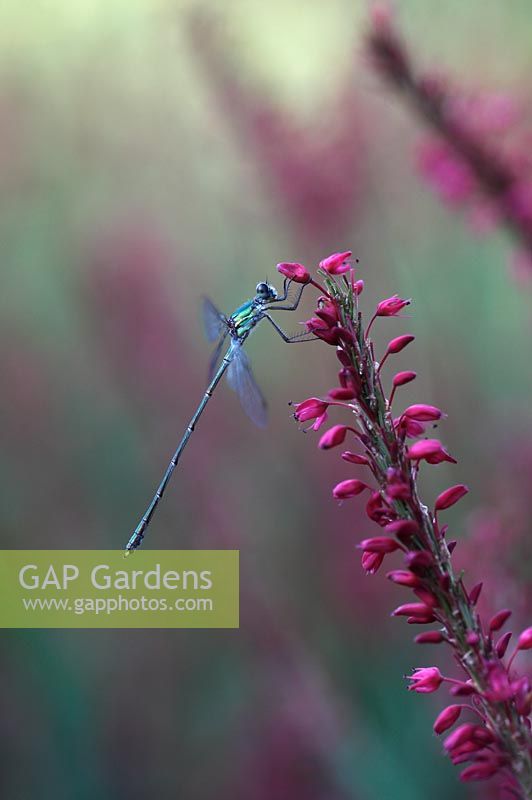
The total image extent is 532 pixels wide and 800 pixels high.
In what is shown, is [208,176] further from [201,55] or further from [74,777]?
[74,777]

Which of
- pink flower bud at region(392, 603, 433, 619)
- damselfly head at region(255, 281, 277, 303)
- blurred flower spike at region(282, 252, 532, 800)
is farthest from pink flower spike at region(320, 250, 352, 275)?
damselfly head at region(255, 281, 277, 303)

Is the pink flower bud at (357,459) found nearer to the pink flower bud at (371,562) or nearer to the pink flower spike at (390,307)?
the pink flower bud at (371,562)

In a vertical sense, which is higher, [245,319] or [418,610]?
[245,319]

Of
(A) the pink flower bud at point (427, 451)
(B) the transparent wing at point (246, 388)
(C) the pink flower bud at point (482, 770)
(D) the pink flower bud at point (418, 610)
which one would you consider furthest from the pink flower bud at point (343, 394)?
(B) the transparent wing at point (246, 388)

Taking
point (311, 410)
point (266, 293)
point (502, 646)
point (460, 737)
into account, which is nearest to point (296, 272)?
point (311, 410)

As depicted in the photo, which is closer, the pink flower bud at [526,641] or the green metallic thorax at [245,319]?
the pink flower bud at [526,641]

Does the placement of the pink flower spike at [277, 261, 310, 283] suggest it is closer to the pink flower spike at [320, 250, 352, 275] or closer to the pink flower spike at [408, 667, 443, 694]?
the pink flower spike at [320, 250, 352, 275]

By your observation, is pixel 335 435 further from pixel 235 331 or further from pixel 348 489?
pixel 235 331
